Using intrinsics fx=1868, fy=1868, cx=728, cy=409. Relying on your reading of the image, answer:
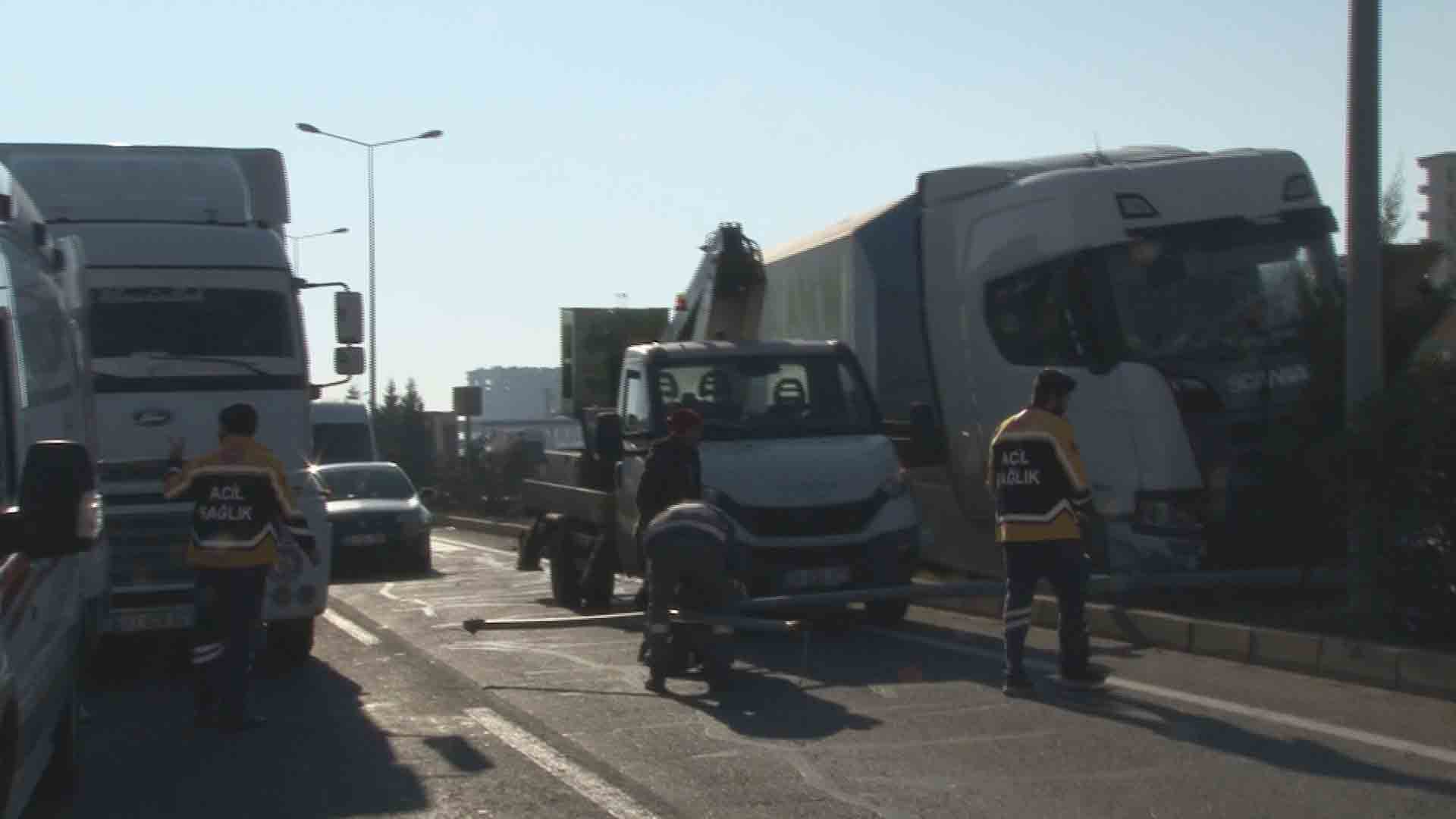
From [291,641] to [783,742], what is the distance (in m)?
4.94

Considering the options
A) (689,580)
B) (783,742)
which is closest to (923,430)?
(689,580)

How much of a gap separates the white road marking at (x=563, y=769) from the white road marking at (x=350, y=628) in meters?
4.33

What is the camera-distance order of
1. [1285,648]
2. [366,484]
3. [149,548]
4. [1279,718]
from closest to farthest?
[1279,718]
[1285,648]
[149,548]
[366,484]

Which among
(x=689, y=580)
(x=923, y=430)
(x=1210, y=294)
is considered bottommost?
(x=689, y=580)

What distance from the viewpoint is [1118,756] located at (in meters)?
8.62

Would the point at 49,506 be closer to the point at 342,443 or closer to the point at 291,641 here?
the point at 291,641

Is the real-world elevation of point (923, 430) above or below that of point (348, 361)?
below

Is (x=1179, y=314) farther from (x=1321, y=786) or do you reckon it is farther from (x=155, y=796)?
(x=155, y=796)

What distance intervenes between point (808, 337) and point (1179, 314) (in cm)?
532

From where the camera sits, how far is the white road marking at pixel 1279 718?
8.50 meters

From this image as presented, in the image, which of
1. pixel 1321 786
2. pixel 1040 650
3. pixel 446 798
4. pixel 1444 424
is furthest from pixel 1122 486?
pixel 446 798

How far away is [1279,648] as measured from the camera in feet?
36.7

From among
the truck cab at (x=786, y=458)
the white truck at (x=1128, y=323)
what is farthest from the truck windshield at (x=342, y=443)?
the white truck at (x=1128, y=323)

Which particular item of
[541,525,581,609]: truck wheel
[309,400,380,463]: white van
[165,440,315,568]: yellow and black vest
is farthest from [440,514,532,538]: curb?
[165,440,315,568]: yellow and black vest
